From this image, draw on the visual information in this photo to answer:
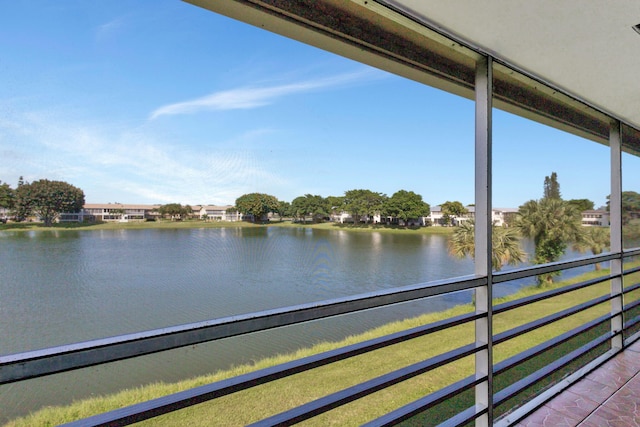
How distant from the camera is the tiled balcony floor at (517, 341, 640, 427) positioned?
5.64 ft

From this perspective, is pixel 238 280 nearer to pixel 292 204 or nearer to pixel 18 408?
pixel 292 204

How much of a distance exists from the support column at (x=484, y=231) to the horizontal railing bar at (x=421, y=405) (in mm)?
54

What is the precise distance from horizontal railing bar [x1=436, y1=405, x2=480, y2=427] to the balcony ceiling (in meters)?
1.59

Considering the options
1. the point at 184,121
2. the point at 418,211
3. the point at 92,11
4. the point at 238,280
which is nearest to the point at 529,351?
the point at 418,211

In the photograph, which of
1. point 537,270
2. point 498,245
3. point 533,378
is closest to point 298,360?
point 537,270

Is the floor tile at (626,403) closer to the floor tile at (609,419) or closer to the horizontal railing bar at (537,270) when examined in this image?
the floor tile at (609,419)

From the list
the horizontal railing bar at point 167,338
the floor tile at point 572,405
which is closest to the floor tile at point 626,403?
the floor tile at point 572,405

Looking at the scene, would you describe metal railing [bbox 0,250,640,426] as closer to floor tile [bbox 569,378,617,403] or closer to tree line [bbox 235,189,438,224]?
floor tile [bbox 569,378,617,403]

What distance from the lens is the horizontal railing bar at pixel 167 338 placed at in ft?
2.11

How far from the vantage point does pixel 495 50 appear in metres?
1.48

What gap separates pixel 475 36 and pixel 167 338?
157cm

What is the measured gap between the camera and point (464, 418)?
142 centimetres

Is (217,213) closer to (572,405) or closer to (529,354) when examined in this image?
(529,354)

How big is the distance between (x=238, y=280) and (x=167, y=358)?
3.06 feet
